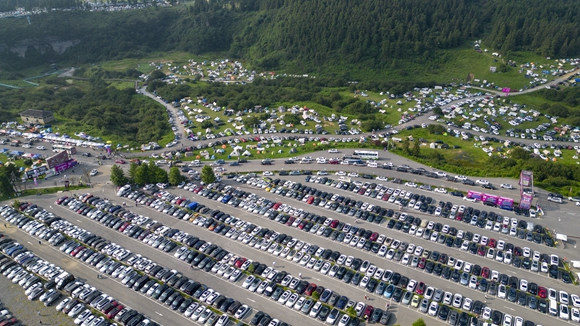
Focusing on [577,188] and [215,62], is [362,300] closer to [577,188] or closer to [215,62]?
[577,188]

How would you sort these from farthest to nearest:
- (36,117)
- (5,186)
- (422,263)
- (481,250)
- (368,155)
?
(36,117) → (368,155) → (5,186) → (481,250) → (422,263)

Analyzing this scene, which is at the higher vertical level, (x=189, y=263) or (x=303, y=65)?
(x=303, y=65)

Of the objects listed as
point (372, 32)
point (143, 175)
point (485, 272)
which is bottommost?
point (485, 272)

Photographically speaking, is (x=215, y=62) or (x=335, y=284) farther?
(x=215, y=62)

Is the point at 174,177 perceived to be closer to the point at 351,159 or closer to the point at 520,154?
the point at 351,159

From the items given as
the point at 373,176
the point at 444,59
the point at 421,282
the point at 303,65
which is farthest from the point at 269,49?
the point at 421,282

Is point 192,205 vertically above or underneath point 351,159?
underneath

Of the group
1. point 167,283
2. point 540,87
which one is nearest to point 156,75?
point 167,283
